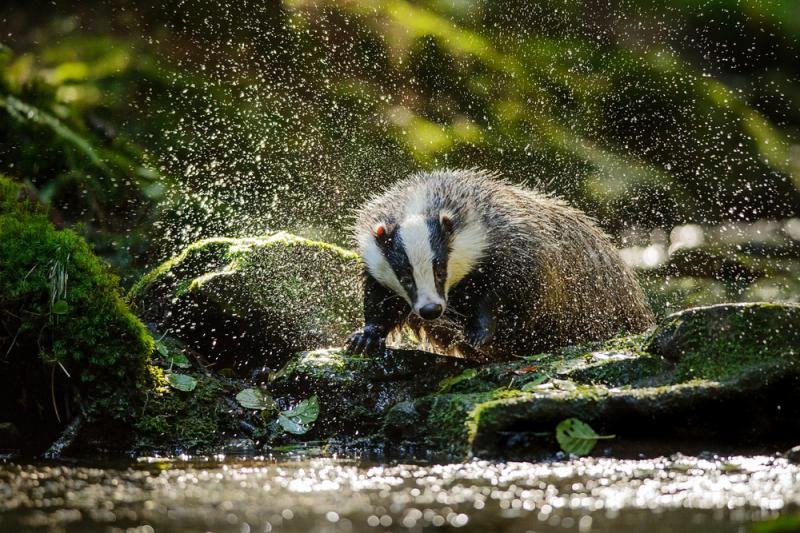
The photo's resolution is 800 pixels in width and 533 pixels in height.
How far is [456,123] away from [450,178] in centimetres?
340

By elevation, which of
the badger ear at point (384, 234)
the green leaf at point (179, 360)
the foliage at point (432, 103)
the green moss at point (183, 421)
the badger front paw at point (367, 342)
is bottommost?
the green moss at point (183, 421)

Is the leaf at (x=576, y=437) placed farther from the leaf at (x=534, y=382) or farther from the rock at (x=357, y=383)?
the rock at (x=357, y=383)

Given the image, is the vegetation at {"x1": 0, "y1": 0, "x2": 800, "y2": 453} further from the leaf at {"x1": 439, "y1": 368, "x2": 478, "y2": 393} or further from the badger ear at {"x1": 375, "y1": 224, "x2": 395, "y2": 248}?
the leaf at {"x1": 439, "y1": 368, "x2": 478, "y2": 393}

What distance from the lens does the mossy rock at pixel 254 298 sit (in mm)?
6016

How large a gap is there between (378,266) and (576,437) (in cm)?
210

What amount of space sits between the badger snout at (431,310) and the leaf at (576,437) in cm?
137

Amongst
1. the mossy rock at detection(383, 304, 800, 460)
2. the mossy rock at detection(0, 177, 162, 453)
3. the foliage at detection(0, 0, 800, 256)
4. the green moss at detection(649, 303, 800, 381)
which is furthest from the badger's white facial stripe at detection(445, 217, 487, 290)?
the foliage at detection(0, 0, 800, 256)

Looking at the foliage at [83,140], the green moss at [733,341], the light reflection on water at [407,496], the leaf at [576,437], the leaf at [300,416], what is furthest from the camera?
the foliage at [83,140]

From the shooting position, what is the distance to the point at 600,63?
922cm

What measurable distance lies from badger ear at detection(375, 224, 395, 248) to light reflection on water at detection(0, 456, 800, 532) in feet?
6.35

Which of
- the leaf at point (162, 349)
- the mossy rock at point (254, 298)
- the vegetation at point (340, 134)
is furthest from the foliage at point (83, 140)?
the leaf at point (162, 349)

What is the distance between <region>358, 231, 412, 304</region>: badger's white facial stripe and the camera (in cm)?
561

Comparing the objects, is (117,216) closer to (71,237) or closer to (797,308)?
(71,237)

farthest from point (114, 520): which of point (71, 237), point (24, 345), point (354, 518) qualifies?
point (71, 237)
